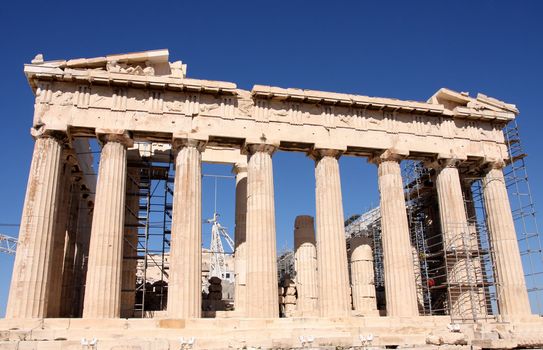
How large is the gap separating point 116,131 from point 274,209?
7951mm

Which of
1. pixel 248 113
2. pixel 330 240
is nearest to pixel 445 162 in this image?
pixel 330 240

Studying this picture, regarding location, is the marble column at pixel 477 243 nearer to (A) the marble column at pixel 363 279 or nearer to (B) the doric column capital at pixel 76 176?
(A) the marble column at pixel 363 279

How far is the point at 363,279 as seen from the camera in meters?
28.0

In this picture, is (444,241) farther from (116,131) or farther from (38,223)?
(38,223)

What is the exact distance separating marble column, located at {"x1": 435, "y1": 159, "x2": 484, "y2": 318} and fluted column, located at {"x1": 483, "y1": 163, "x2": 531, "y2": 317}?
3.76ft

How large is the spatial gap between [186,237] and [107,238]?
324 centimetres

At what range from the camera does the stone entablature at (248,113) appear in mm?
23547

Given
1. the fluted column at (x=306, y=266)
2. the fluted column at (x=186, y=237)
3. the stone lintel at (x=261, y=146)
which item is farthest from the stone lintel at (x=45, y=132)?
the fluted column at (x=306, y=266)

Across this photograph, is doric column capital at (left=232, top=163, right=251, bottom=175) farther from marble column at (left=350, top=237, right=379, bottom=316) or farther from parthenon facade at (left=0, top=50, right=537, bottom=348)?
marble column at (left=350, top=237, right=379, bottom=316)

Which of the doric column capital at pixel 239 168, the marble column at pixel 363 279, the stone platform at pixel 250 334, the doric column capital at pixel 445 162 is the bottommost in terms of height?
the stone platform at pixel 250 334

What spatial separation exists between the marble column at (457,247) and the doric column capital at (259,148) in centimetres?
922

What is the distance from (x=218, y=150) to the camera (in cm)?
3066

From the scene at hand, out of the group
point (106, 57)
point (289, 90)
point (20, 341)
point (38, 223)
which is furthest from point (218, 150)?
point (20, 341)

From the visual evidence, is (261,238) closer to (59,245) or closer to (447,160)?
(59,245)
